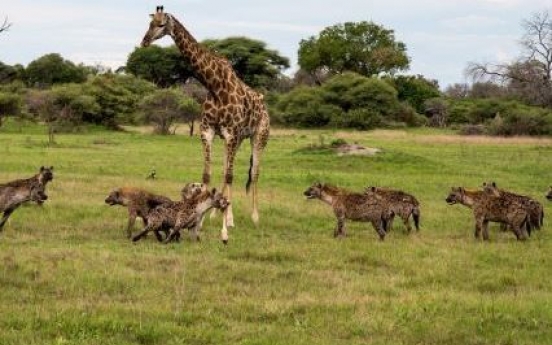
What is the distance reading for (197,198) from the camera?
12.8m

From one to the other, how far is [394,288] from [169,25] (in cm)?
782

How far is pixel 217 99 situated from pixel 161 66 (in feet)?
196

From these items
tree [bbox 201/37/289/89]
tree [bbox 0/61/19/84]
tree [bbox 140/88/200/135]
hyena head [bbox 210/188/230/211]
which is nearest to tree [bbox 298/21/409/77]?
tree [bbox 201/37/289/89]

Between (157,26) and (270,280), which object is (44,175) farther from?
(270,280)

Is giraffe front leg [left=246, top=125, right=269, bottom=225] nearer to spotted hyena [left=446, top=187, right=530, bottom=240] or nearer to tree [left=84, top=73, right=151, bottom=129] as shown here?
spotted hyena [left=446, top=187, right=530, bottom=240]

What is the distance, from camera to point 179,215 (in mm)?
12578

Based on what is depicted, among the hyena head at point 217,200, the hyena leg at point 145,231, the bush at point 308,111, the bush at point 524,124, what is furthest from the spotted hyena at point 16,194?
the bush at point 308,111

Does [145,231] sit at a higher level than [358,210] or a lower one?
lower

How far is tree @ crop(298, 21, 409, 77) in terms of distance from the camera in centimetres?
8769

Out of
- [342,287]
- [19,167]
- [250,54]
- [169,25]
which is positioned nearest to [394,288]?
[342,287]

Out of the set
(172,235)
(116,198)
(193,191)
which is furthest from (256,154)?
(172,235)

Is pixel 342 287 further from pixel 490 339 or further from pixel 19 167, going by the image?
pixel 19 167

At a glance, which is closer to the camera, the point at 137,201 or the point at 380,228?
the point at 137,201

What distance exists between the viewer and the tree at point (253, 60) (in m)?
70.9
